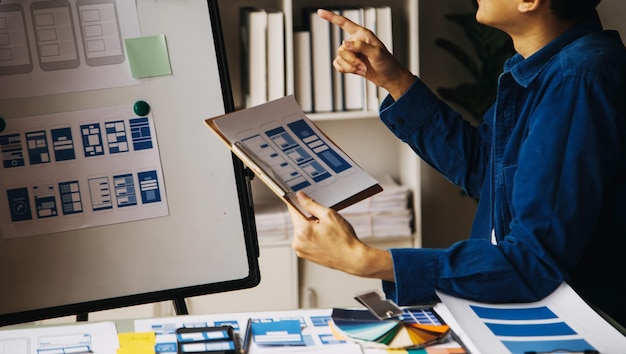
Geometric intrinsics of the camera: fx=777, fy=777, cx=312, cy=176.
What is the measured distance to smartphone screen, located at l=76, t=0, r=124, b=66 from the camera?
4.63ft

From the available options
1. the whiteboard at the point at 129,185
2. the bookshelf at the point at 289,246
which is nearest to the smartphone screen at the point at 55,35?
the whiteboard at the point at 129,185

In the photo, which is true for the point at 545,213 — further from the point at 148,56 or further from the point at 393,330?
the point at 148,56

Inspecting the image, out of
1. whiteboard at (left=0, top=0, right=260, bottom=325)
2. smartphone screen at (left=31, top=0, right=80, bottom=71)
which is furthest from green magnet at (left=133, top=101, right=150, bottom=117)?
smartphone screen at (left=31, top=0, right=80, bottom=71)

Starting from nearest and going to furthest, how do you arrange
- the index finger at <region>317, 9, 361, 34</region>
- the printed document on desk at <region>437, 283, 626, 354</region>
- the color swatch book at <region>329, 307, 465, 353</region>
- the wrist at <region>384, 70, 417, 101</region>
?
the printed document on desk at <region>437, 283, 626, 354</region>, the color swatch book at <region>329, 307, 465, 353</region>, the index finger at <region>317, 9, 361, 34</region>, the wrist at <region>384, 70, 417, 101</region>

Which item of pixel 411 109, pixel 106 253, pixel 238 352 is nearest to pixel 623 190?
pixel 411 109

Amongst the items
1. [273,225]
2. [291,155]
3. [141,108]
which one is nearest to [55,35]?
[141,108]

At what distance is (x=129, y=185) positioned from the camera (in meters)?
1.45

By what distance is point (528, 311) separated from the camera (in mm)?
1300

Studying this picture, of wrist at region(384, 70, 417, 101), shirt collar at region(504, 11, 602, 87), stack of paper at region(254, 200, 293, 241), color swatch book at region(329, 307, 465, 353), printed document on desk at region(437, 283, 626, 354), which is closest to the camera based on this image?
printed document on desk at region(437, 283, 626, 354)

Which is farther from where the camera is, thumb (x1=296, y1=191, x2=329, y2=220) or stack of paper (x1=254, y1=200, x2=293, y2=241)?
stack of paper (x1=254, y1=200, x2=293, y2=241)

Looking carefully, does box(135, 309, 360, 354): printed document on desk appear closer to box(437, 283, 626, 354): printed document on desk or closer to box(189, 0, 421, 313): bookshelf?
box(437, 283, 626, 354): printed document on desk

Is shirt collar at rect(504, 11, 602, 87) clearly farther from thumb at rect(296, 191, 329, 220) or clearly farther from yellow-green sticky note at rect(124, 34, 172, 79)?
yellow-green sticky note at rect(124, 34, 172, 79)

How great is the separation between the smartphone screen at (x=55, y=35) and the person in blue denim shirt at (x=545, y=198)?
507mm

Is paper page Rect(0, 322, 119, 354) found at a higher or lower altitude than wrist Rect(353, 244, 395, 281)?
lower
